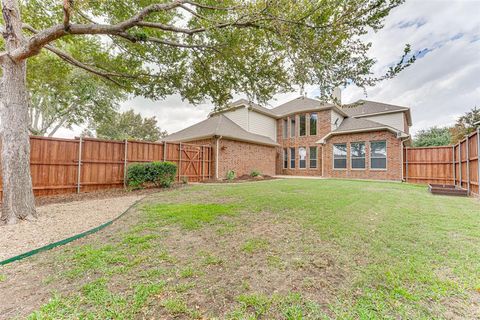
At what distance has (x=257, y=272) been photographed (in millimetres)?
2441

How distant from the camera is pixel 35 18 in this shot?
6738mm

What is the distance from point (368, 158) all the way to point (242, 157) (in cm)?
933

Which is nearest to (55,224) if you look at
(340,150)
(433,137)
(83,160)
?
(83,160)

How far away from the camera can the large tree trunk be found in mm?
4461

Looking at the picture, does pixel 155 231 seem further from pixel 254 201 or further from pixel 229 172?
pixel 229 172

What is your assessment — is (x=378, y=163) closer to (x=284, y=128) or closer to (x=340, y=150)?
(x=340, y=150)

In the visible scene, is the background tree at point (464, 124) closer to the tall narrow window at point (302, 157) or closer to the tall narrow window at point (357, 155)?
the tall narrow window at point (357, 155)

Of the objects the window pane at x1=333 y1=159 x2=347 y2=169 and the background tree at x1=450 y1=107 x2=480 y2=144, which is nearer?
the window pane at x1=333 y1=159 x2=347 y2=169

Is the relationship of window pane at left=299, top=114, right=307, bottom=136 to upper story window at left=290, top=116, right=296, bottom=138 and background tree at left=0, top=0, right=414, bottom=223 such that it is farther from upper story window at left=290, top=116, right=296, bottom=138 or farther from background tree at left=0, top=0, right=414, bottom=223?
background tree at left=0, top=0, right=414, bottom=223

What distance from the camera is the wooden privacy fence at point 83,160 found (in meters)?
7.24

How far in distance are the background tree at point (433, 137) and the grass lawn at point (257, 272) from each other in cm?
2535

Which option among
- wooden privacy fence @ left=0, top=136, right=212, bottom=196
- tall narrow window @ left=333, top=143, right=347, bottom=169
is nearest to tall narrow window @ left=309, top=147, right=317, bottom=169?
tall narrow window @ left=333, top=143, right=347, bottom=169

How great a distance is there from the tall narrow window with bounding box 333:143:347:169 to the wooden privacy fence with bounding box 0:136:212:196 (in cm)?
1275

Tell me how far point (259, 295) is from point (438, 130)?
115 feet
